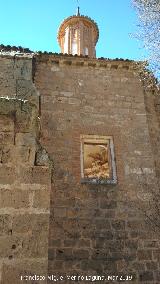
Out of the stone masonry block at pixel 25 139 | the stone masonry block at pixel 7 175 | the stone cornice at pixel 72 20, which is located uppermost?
the stone cornice at pixel 72 20

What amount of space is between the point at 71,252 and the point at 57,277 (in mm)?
590

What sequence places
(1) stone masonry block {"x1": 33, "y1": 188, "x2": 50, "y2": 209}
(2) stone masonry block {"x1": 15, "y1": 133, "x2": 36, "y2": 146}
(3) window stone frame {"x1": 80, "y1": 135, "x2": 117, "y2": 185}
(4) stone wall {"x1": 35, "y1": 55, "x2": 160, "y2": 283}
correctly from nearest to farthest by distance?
1. (1) stone masonry block {"x1": 33, "y1": 188, "x2": 50, "y2": 209}
2. (2) stone masonry block {"x1": 15, "y1": 133, "x2": 36, "y2": 146}
3. (4) stone wall {"x1": 35, "y1": 55, "x2": 160, "y2": 283}
4. (3) window stone frame {"x1": 80, "y1": 135, "x2": 117, "y2": 185}

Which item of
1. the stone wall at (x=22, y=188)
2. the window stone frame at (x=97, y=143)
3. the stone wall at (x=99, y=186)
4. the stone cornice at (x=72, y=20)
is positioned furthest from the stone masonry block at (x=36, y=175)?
the stone cornice at (x=72, y=20)

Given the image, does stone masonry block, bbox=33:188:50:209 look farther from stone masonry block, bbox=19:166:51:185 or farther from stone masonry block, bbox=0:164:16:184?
stone masonry block, bbox=0:164:16:184

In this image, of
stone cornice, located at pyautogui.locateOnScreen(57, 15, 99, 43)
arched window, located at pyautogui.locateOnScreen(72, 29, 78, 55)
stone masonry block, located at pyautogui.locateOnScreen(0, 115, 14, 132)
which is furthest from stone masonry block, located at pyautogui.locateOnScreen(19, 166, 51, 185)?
stone cornice, located at pyautogui.locateOnScreen(57, 15, 99, 43)

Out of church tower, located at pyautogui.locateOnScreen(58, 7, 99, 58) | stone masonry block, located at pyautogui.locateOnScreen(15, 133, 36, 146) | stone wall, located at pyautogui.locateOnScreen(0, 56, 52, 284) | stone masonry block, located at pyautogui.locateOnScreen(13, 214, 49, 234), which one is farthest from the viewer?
church tower, located at pyautogui.locateOnScreen(58, 7, 99, 58)

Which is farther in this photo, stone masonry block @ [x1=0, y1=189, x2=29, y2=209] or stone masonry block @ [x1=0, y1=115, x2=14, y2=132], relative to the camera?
stone masonry block @ [x1=0, y1=115, x2=14, y2=132]

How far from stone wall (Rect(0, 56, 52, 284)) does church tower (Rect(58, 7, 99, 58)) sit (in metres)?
16.4

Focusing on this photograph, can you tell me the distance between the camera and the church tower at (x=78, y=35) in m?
19.4

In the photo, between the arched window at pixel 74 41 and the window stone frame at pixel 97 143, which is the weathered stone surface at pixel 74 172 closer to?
the window stone frame at pixel 97 143

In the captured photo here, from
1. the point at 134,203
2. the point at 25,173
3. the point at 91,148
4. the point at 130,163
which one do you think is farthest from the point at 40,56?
Result: the point at 25,173

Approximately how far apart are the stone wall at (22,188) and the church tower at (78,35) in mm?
16362

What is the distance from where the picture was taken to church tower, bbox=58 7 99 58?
63.7 ft

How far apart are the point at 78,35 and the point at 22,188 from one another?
17562 mm
